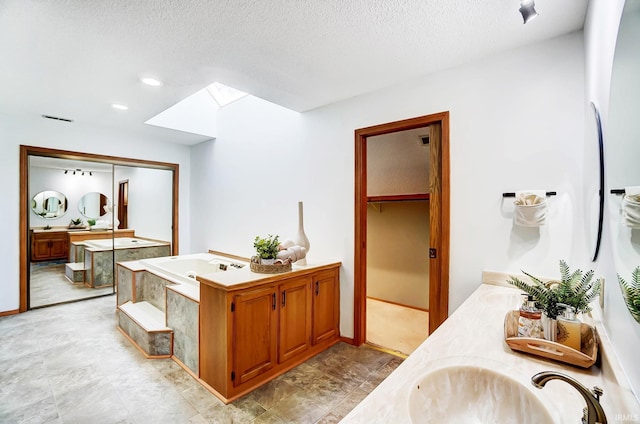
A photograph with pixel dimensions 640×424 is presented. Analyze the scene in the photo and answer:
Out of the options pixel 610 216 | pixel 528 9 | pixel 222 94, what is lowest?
pixel 610 216

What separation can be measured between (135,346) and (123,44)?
2.63 meters

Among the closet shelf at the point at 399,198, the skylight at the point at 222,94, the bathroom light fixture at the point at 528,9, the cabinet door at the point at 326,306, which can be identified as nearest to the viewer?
the bathroom light fixture at the point at 528,9

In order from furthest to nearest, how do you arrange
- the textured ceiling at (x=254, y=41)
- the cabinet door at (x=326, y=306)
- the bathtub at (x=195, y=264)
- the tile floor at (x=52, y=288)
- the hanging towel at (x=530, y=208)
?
the tile floor at (x=52, y=288)
the bathtub at (x=195, y=264)
the cabinet door at (x=326, y=306)
the hanging towel at (x=530, y=208)
the textured ceiling at (x=254, y=41)

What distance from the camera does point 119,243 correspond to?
4.49 m

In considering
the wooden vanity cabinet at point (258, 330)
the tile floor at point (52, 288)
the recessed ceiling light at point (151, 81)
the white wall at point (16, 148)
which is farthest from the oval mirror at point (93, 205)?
the wooden vanity cabinet at point (258, 330)

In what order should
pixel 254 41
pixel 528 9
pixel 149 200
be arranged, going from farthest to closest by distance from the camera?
pixel 149 200 < pixel 254 41 < pixel 528 9

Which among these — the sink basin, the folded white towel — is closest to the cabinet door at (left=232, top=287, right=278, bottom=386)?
the sink basin

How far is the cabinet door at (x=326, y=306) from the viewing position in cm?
272

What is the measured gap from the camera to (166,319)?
267 centimetres

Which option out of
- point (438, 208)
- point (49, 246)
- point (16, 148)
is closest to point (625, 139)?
point (438, 208)

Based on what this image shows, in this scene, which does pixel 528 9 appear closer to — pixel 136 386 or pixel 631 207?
A: pixel 631 207

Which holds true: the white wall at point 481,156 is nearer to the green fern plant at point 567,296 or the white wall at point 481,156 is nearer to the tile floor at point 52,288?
the green fern plant at point 567,296

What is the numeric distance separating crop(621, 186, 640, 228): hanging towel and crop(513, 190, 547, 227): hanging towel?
1.18 metres

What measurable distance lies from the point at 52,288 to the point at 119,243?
0.96m
